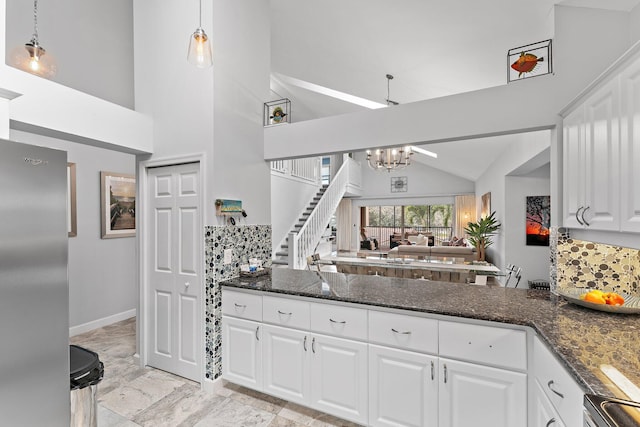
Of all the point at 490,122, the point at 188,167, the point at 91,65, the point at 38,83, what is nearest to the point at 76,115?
the point at 38,83

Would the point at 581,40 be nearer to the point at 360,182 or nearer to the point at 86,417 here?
the point at 86,417

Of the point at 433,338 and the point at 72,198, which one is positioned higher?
the point at 72,198

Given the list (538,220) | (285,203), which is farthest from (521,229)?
(285,203)

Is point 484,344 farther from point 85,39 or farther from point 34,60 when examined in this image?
point 85,39

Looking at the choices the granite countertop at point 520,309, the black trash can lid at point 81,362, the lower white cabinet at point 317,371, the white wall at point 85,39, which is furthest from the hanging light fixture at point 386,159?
the black trash can lid at point 81,362

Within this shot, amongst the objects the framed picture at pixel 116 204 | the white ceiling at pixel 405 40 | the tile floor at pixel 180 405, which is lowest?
the tile floor at pixel 180 405

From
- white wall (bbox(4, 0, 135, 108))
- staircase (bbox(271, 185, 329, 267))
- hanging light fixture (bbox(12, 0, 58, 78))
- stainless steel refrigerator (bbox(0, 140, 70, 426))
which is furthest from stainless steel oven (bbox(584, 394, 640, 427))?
staircase (bbox(271, 185, 329, 267))

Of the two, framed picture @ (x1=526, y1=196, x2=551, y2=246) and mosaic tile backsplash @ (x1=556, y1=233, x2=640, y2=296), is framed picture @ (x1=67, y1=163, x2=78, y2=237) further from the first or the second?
framed picture @ (x1=526, y1=196, x2=551, y2=246)

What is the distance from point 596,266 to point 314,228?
227 inches

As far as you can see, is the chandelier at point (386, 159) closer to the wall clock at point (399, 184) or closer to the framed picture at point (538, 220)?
the framed picture at point (538, 220)

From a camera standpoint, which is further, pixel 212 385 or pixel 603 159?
pixel 212 385

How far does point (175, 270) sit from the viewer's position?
2.89 m

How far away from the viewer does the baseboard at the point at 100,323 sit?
3.88 meters

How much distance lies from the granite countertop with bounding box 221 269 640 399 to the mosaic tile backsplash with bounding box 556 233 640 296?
0.23 m
